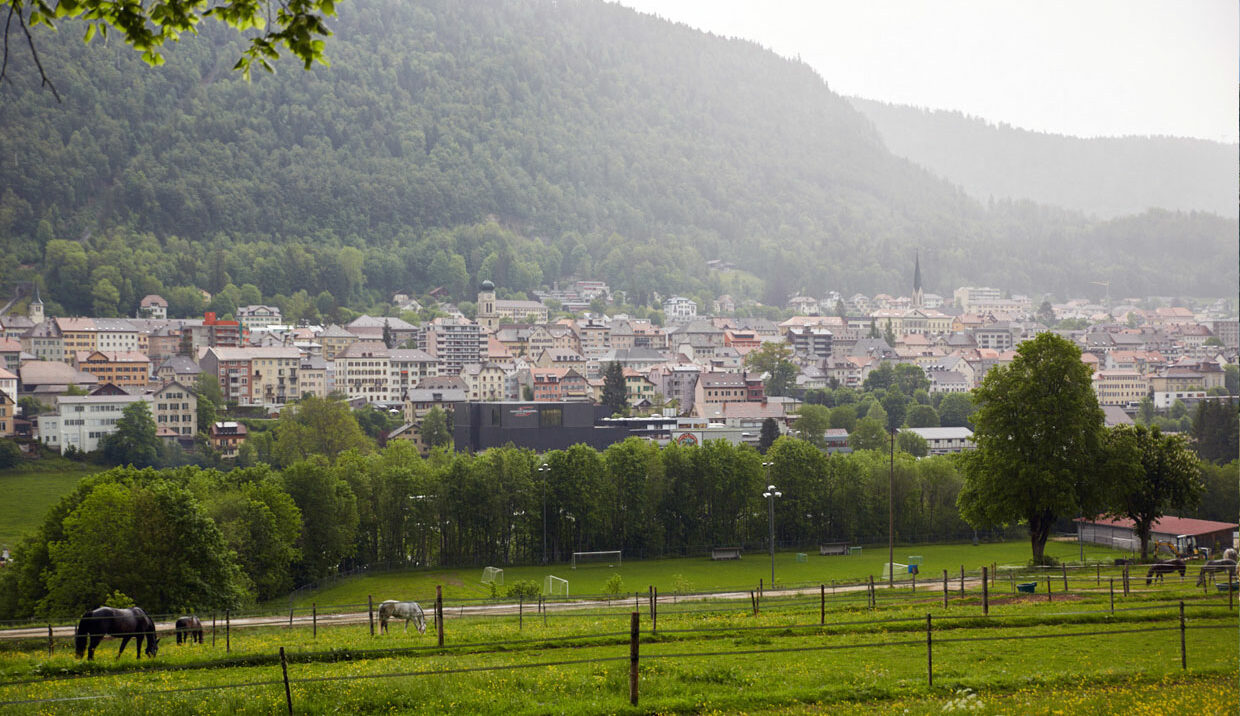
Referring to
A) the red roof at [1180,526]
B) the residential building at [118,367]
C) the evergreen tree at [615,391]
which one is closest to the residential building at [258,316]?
the residential building at [118,367]

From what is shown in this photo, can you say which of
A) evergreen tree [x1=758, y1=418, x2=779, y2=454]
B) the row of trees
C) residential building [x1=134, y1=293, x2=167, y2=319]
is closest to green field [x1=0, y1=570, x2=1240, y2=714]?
the row of trees

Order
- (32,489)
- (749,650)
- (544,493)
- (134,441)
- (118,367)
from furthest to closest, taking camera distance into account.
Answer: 1. (118,367)
2. (134,441)
3. (32,489)
4. (544,493)
5. (749,650)

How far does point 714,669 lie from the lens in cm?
1221

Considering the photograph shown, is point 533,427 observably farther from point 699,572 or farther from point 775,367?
point 775,367

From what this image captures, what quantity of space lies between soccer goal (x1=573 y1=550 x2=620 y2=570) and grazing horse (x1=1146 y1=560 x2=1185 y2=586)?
94.2 ft

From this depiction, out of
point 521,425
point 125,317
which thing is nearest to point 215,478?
point 521,425

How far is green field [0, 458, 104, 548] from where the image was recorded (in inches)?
2422

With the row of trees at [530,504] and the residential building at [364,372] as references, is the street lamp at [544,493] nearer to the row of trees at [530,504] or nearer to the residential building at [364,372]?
the row of trees at [530,504]

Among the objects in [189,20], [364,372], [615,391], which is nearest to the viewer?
[189,20]

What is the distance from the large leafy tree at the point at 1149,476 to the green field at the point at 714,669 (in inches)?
580

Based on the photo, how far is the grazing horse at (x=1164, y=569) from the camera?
23.8 metres

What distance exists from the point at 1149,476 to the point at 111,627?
2996 cm

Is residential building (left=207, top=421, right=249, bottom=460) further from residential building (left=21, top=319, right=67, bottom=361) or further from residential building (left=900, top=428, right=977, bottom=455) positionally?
residential building (left=900, top=428, right=977, bottom=455)

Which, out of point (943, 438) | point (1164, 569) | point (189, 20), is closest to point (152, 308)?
point (943, 438)
